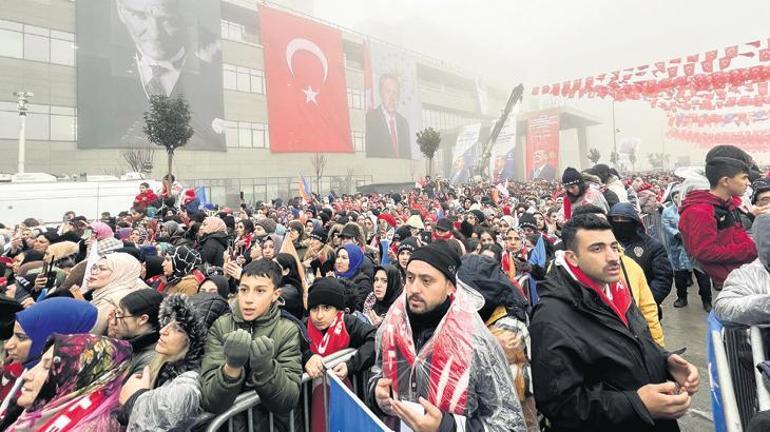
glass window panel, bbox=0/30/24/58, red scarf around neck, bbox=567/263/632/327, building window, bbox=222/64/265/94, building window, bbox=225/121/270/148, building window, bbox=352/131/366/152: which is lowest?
red scarf around neck, bbox=567/263/632/327

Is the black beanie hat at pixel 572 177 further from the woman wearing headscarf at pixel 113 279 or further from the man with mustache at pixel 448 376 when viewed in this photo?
the woman wearing headscarf at pixel 113 279

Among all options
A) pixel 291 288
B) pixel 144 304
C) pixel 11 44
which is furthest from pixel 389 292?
pixel 11 44

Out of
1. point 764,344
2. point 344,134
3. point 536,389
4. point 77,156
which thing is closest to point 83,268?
point 536,389

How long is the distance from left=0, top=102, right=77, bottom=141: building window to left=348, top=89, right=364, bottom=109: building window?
86.4 ft

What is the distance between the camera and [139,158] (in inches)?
1050

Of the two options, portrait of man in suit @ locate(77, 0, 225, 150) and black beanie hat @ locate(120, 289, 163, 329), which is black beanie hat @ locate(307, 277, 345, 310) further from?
portrait of man in suit @ locate(77, 0, 225, 150)

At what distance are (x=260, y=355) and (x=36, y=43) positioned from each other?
112 feet

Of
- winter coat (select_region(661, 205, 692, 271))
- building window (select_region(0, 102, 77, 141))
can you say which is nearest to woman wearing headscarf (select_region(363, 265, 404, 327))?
winter coat (select_region(661, 205, 692, 271))

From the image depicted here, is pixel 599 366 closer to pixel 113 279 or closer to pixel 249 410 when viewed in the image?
pixel 249 410

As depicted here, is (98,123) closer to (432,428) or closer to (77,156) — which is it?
(77,156)

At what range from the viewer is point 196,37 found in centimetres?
3231

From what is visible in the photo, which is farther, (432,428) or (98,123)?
(98,123)

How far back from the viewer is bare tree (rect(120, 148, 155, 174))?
2633cm

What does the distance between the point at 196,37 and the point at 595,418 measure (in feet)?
124
